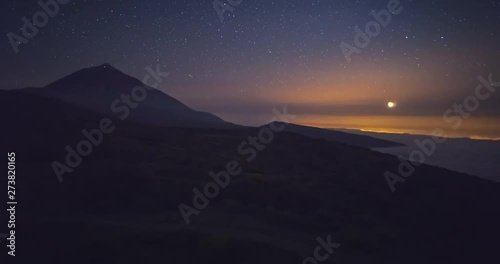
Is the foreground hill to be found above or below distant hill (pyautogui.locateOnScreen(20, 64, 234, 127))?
below

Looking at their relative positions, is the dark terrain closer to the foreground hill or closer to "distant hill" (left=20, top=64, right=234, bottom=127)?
the foreground hill

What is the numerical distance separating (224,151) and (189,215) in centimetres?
1781

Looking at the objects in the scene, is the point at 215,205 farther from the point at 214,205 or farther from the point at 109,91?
the point at 109,91

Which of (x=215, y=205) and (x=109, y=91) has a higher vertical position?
(x=109, y=91)

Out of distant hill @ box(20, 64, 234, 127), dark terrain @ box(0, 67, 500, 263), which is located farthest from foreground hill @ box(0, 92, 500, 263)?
distant hill @ box(20, 64, 234, 127)

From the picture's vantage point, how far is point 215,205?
19.0m

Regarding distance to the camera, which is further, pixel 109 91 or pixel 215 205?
pixel 109 91

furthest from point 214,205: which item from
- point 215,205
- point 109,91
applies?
point 109,91

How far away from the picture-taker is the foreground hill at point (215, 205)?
12.4 m

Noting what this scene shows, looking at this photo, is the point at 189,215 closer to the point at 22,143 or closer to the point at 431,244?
the point at 431,244

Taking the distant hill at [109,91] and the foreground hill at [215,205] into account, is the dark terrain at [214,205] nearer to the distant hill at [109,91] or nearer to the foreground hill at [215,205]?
the foreground hill at [215,205]

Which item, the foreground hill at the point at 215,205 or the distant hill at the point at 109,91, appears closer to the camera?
the foreground hill at the point at 215,205

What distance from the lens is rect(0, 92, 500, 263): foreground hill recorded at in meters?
12.4

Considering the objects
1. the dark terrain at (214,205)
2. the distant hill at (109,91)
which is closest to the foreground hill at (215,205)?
the dark terrain at (214,205)
